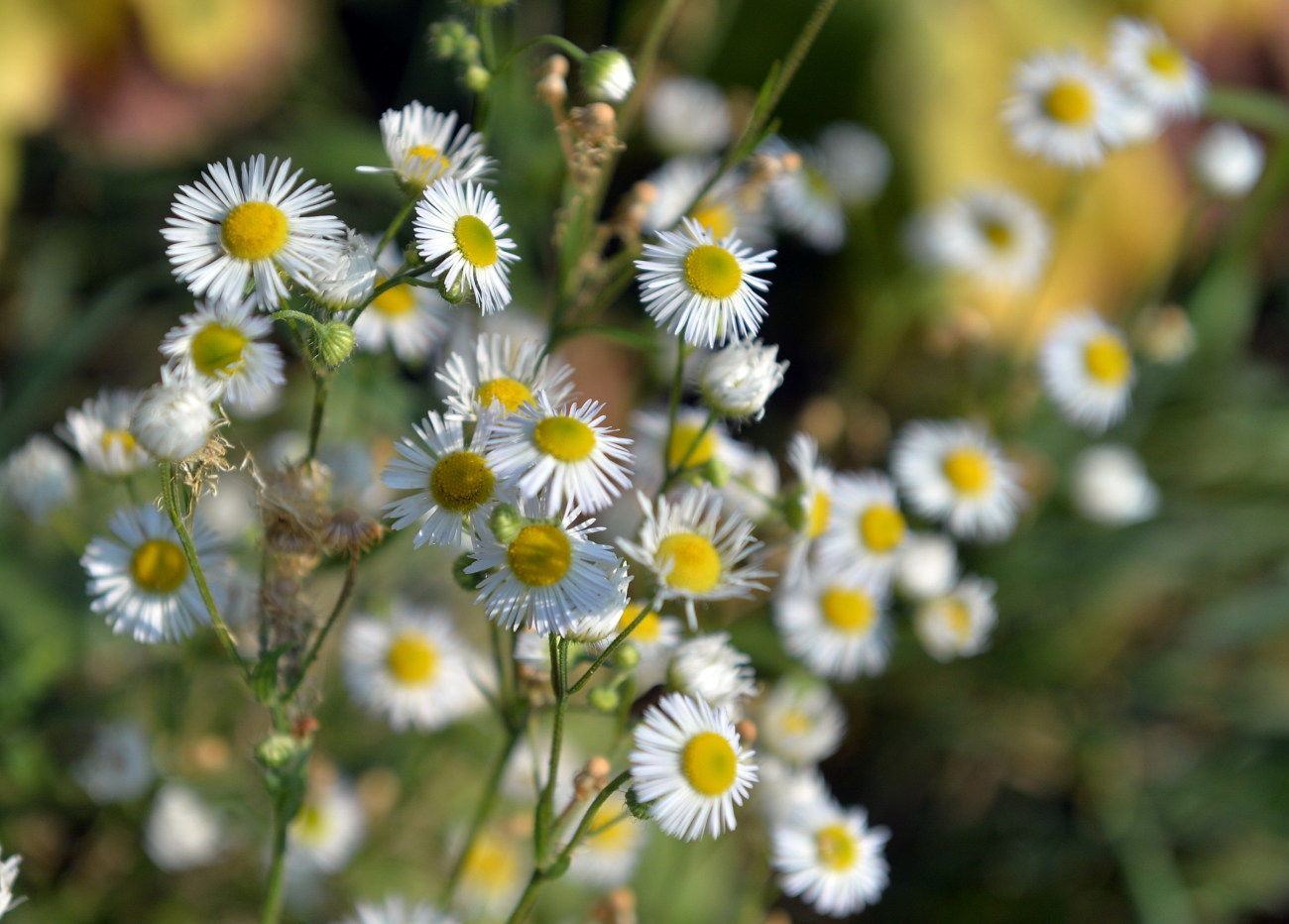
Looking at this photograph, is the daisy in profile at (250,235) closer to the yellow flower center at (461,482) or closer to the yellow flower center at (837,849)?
the yellow flower center at (461,482)

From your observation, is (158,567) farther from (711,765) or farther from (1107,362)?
(1107,362)

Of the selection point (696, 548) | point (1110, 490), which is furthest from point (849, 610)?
point (1110, 490)

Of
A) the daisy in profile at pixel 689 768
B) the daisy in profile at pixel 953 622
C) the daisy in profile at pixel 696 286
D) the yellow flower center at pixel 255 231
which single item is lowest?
the daisy in profile at pixel 689 768

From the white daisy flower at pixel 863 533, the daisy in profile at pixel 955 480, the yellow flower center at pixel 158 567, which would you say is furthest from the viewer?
the daisy in profile at pixel 955 480

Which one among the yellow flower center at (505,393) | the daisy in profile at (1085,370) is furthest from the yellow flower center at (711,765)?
the daisy in profile at (1085,370)

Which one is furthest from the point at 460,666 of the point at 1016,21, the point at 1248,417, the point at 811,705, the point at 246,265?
the point at 1016,21

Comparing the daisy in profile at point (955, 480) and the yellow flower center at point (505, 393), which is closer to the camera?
the yellow flower center at point (505, 393)
